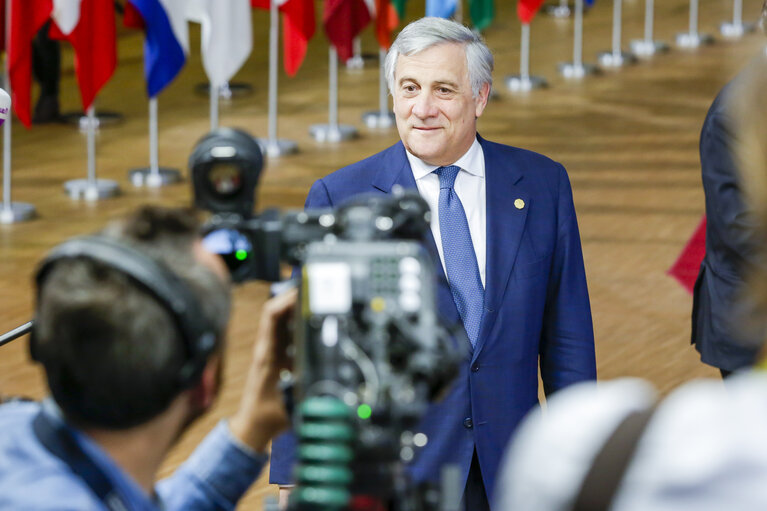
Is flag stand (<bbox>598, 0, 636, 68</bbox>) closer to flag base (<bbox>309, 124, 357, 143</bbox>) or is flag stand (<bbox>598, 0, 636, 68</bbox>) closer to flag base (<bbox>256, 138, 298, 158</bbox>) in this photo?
flag base (<bbox>309, 124, 357, 143</bbox>)

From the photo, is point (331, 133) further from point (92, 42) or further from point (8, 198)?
point (8, 198)

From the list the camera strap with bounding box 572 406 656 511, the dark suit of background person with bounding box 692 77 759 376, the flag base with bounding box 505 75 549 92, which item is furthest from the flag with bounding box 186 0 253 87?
the camera strap with bounding box 572 406 656 511

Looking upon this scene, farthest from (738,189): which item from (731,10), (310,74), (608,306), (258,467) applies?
(731,10)

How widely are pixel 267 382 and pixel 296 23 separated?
25.6 feet

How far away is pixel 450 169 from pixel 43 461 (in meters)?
1.69

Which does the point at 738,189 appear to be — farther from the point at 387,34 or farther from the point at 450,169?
the point at 387,34

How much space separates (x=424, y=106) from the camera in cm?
296

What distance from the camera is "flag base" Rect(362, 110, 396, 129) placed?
10.5m

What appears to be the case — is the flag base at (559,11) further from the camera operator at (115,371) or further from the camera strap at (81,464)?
the camera strap at (81,464)

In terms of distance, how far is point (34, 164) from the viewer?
931 centimetres

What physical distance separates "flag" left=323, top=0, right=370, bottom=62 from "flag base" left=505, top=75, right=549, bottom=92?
98.9 inches

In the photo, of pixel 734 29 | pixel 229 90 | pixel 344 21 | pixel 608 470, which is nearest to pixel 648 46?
pixel 734 29

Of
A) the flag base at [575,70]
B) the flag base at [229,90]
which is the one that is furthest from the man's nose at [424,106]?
the flag base at [575,70]

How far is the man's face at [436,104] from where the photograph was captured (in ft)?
9.70
